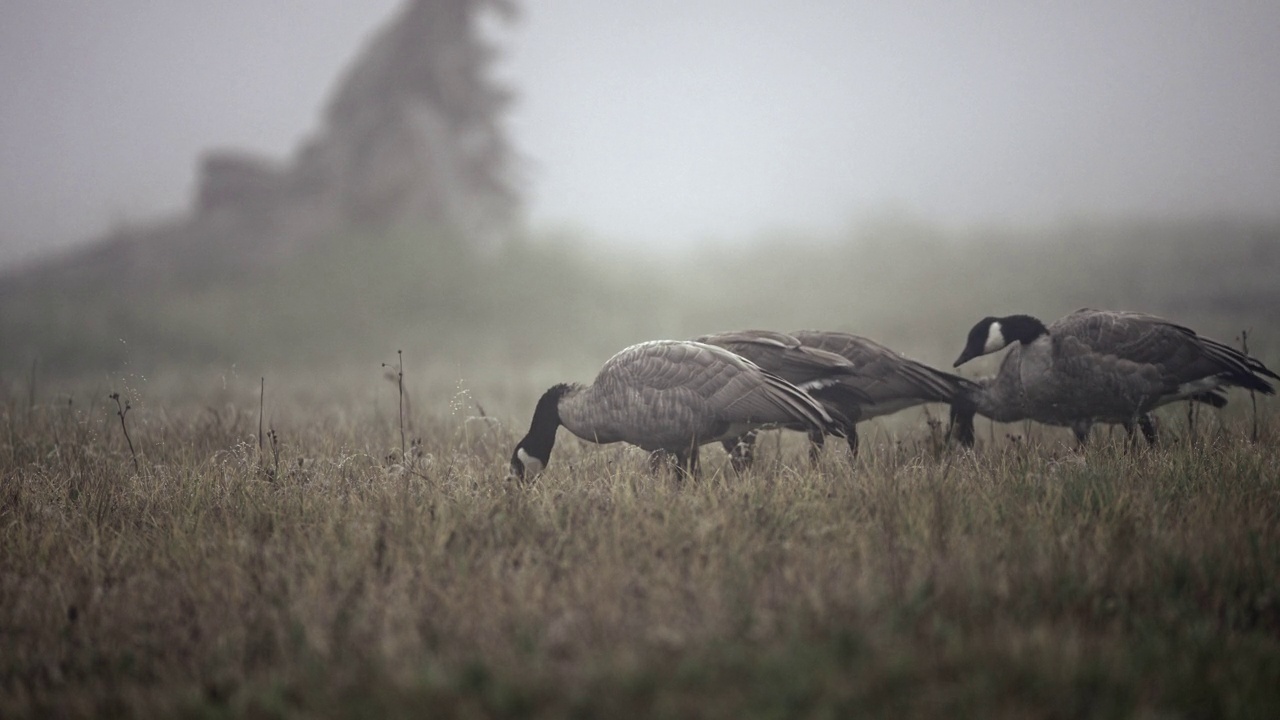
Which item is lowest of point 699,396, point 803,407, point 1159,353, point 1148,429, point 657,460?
point 657,460

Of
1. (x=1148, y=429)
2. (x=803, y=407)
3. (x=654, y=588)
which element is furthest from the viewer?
(x=1148, y=429)

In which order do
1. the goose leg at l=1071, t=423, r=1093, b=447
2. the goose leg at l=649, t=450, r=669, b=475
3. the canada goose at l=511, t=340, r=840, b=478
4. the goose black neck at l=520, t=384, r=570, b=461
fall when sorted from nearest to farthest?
1. the canada goose at l=511, t=340, r=840, b=478
2. the goose leg at l=649, t=450, r=669, b=475
3. the goose black neck at l=520, t=384, r=570, b=461
4. the goose leg at l=1071, t=423, r=1093, b=447

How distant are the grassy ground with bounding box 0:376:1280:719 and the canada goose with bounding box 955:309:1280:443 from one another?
63 cm

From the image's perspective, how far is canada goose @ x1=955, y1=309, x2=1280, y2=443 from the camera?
24.0 feet

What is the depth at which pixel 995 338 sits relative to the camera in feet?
26.2

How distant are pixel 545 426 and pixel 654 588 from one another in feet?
10.3

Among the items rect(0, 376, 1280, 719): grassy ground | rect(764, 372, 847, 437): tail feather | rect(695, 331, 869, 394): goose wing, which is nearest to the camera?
rect(0, 376, 1280, 719): grassy ground

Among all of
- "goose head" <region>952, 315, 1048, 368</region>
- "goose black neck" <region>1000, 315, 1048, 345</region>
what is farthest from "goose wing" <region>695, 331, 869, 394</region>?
"goose black neck" <region>1000, 315, 1048, 345</region>

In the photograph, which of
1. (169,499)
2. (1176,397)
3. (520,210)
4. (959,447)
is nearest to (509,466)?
(169,499)

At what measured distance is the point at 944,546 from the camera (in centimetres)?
477

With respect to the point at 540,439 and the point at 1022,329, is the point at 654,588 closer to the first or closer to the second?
the point at 540,439

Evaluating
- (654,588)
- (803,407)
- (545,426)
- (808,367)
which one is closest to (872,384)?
(808,367)

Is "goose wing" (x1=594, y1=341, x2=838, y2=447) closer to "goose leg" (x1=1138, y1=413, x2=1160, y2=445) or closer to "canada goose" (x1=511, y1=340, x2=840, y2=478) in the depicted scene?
"canada goose" (x1=511, y1=340, x2=840, y2=478)

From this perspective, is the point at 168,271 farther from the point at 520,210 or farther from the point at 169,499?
the point at 169,499
